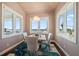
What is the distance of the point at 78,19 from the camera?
2902 millimetres

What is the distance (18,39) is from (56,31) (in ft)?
6.11

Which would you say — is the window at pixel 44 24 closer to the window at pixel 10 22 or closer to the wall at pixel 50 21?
the wall at pixel 50 21

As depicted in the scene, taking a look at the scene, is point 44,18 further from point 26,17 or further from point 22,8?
point 22,8

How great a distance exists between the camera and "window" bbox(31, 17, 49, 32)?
592 cm

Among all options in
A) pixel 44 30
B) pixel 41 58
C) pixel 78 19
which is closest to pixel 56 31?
pixel 44 30

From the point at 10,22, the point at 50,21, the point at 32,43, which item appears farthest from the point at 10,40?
the point at 50,21

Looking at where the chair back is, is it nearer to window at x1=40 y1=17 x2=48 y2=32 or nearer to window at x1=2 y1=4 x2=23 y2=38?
window at x1=2 y1=4 x2=23 y2=38

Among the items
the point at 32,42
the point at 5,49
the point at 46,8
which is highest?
the point at 46,8

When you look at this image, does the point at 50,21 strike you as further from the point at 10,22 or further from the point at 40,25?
the point at 10,22

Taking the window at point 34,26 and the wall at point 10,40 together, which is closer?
the wall at point 10,40

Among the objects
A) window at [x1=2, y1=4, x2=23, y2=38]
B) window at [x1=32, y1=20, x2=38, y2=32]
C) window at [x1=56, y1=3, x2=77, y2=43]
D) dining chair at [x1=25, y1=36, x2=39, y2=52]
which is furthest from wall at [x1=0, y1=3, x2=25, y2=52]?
window at [x1=56, y1=3, x2=77, y2=43]

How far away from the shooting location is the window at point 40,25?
233 inches

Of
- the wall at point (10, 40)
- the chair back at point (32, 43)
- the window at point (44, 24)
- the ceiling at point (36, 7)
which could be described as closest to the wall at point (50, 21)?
the window at point (44, 24)

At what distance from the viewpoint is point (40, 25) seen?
5988mm
